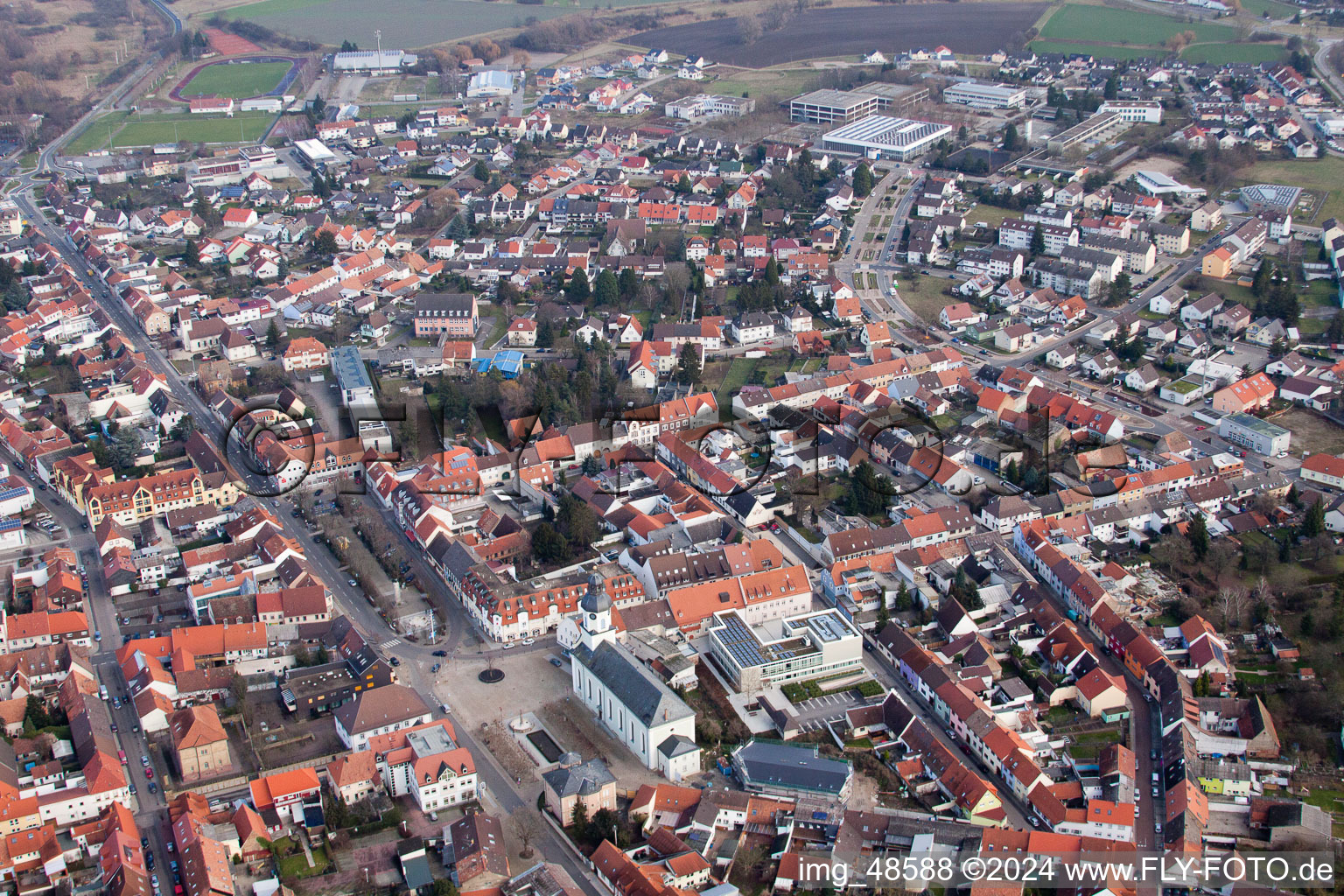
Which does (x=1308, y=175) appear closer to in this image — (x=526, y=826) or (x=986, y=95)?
(x=986, y=95)

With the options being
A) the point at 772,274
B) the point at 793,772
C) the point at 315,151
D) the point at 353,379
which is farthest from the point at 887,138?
the point at 793,772

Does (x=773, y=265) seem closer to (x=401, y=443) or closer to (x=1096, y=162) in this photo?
(x=401, y=443)

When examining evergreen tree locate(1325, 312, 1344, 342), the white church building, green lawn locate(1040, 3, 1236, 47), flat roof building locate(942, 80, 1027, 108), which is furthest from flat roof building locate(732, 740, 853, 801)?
green lawn locate(1040, 3, 1236, 47)

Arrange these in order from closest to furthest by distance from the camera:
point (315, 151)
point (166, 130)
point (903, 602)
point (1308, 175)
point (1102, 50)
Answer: point (903, 602) → point (1308, 175) → point (315, 151) → point (166, 130) → point (1102, 50)

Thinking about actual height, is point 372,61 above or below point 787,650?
above

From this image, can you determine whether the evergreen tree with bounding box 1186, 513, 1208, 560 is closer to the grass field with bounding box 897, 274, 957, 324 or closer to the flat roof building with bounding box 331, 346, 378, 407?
the grass field with bounding box 897, 274, 957, 324

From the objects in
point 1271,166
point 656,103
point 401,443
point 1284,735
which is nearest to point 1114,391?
point 1284,735
